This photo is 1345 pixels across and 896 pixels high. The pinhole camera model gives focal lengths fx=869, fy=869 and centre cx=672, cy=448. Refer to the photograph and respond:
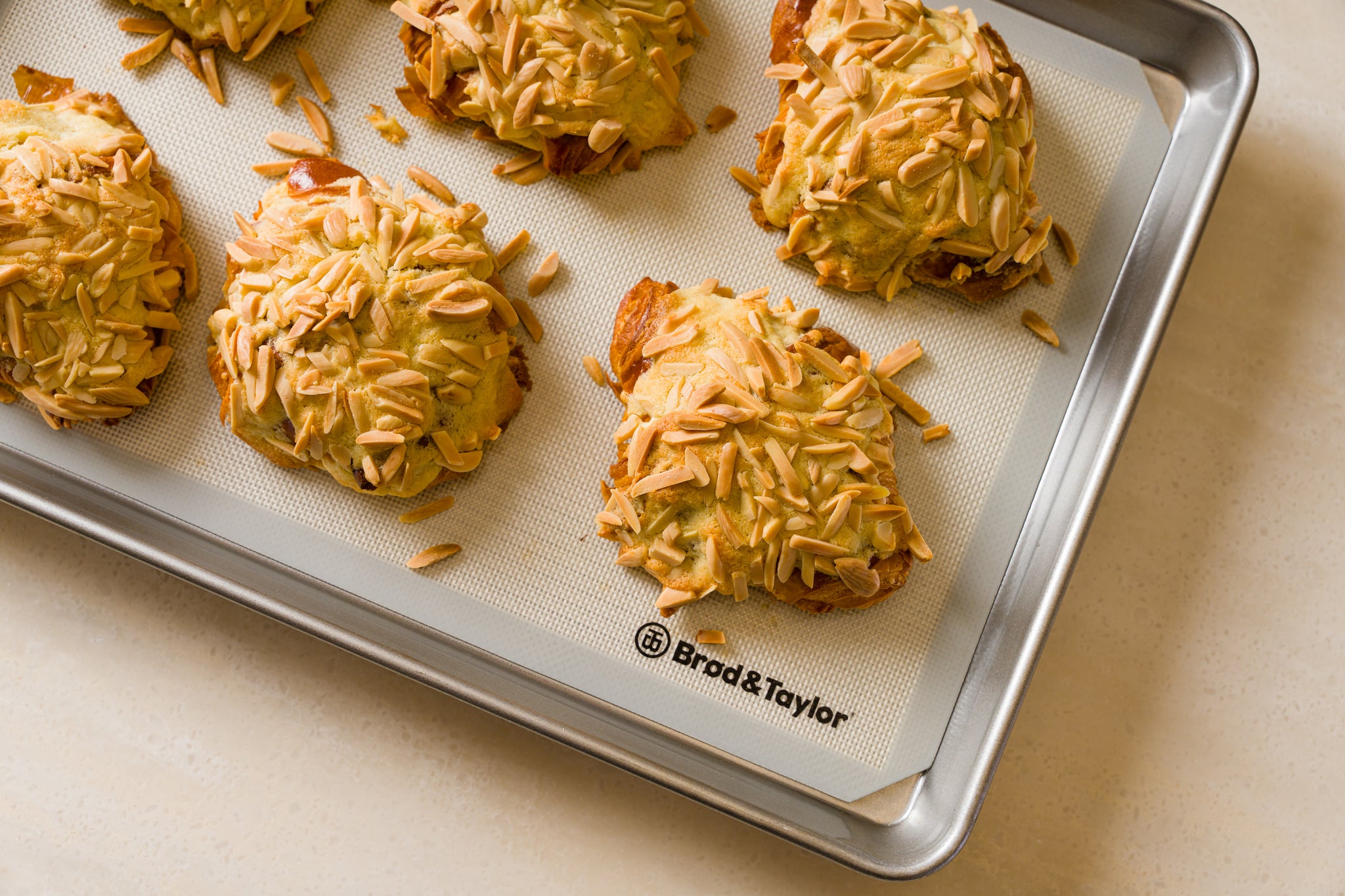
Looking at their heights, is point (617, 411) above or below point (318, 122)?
below

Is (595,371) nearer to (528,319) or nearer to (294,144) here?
(528,319)

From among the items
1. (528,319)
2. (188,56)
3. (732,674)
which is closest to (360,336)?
(528,319)

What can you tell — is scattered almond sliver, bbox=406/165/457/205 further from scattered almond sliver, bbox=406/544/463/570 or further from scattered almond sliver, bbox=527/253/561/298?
scattered almond sliver, bbox=406/544/463/570

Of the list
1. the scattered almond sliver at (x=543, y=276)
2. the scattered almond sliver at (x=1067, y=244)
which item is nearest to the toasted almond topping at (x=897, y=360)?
the scattered almond sliver at (x=1067, y=244)

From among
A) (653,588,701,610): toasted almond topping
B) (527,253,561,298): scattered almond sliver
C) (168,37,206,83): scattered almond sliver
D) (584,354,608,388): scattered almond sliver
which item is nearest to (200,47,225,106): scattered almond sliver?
(168,37,206,83): scattered almond sliver

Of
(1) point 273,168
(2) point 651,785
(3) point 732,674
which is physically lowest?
(2) point 651,785

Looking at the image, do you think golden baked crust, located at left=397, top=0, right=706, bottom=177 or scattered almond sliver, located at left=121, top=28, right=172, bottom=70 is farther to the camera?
scattered almond sliver, located at left=121, top=28, right=172, bottom=70

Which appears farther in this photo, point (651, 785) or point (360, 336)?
point (651, 785)
